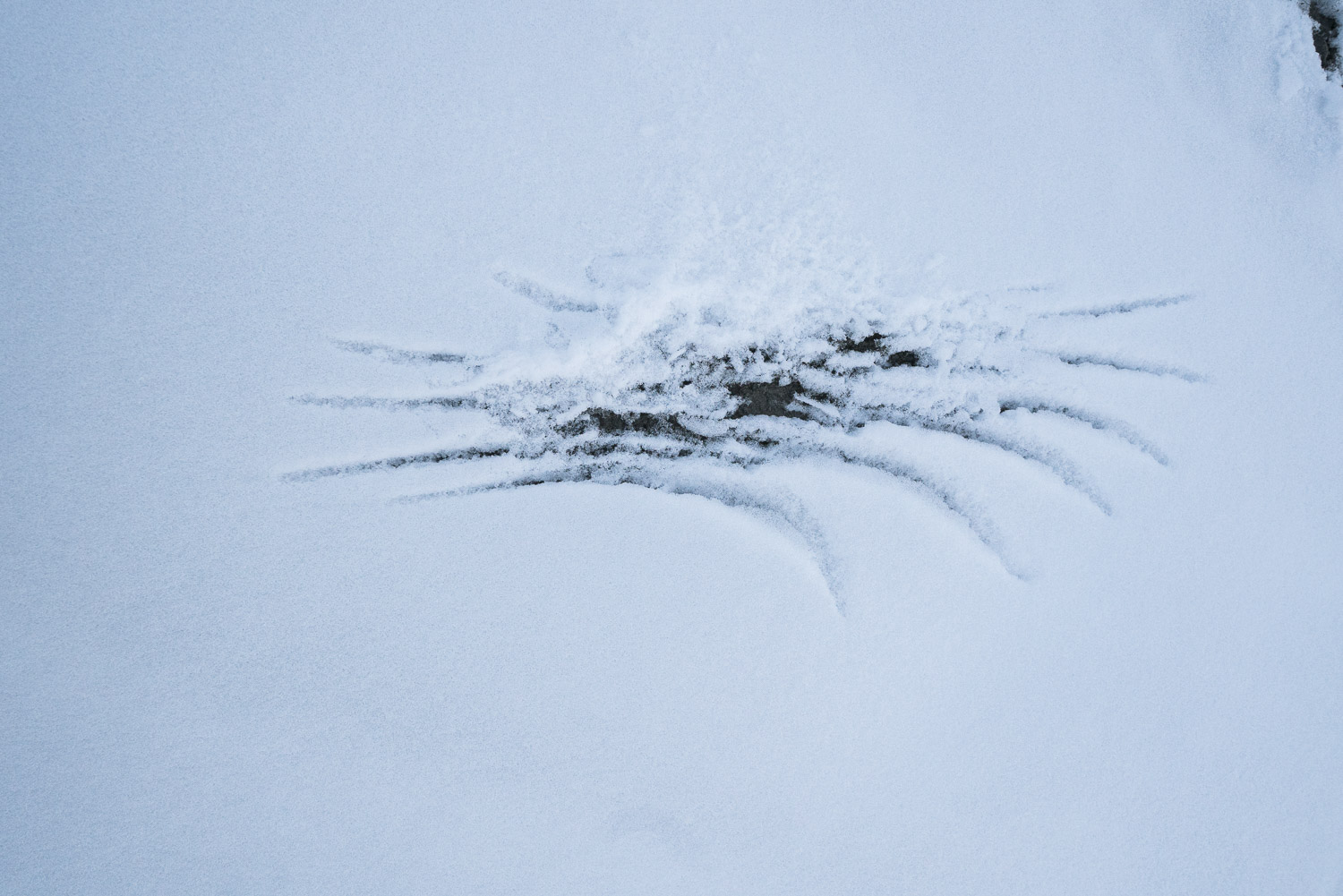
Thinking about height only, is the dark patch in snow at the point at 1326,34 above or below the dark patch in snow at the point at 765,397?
above

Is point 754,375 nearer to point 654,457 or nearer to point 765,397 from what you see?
point 765,397

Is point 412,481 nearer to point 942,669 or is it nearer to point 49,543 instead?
point 49,543

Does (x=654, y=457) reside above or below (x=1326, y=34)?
below

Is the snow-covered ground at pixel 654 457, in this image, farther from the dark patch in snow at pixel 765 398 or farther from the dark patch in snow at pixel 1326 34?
the dark patch in snow at pixel 1326 34

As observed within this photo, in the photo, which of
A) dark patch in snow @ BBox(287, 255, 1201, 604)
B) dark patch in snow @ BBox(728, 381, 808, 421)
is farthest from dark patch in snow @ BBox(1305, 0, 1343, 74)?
dark patch in snow @ BBox(728, 381, 808, 421)

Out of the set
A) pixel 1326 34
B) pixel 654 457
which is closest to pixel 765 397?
pixel 654 457

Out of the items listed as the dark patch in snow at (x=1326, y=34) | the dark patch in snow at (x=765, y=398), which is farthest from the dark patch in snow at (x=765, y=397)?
the dark patch in snow at (x=1326, y=34)

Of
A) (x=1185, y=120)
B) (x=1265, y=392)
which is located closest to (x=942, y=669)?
(x=1265, y=392)

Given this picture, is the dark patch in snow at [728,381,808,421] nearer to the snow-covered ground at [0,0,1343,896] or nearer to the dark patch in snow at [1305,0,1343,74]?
the snow-covered ground at [0,0,1343,896]

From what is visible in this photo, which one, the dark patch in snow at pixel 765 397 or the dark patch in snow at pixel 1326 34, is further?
the dark patch in snow at pixel 1326 34
